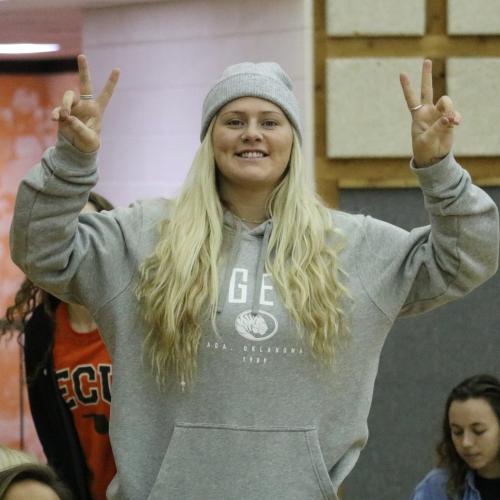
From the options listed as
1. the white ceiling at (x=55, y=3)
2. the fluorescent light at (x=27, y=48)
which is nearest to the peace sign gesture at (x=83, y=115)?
the white ceiling at (x=55, y=3)

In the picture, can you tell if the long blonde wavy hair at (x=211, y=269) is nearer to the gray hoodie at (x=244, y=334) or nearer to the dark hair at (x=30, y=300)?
the gray hoodie at (x=244, y=334)

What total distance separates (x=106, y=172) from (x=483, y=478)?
80.3 inches

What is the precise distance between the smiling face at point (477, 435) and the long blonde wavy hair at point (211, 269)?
149 centimetres

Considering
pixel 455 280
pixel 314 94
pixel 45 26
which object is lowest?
pixel 455 280

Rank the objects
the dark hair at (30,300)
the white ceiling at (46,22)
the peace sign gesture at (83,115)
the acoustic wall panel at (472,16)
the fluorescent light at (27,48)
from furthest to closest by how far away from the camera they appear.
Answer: the fluorescent light at (27,48)
the white ceiling at (46,22)
the acoustic wall panel at (472,16)
the dark hair at (30,300)
the peace sign gesture at (83,115)

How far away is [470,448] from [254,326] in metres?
1.62

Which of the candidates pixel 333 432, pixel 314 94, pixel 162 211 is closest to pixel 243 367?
pixel 333 432

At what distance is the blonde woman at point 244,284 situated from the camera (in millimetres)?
2520

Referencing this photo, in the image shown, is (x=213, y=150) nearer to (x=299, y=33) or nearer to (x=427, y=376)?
(x=299, y=33)

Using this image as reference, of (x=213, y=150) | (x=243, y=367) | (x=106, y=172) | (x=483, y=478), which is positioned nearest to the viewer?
(x=243, y=367)

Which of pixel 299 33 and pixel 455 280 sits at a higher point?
pixel 299 33

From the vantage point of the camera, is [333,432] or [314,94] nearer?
[333,432]

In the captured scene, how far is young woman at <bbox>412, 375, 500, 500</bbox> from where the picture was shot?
3920mm

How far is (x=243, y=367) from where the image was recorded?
2.51 metres
